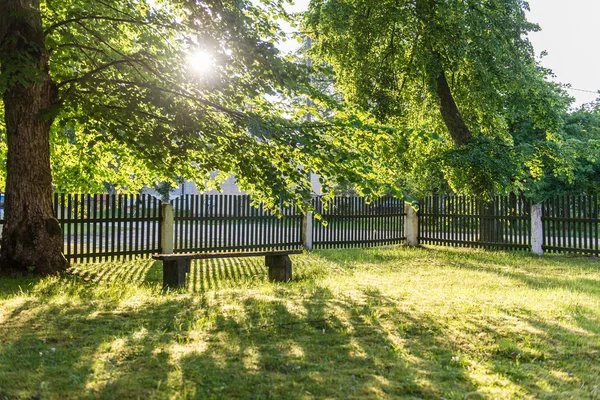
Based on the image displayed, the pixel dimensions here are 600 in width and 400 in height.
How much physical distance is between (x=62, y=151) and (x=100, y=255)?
308 centimetres

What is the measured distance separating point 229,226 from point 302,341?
10.1 metres

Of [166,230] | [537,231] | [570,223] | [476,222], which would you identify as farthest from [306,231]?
[570,223]

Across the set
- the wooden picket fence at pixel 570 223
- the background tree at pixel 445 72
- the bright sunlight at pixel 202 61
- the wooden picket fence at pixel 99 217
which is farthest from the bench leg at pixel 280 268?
the wooden picket fence at pixel 570 223

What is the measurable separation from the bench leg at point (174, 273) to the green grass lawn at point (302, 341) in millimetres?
361

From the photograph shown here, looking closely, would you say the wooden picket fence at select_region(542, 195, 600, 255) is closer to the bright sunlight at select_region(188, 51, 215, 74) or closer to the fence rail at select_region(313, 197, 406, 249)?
the fence rail at select_region(313, 197, 406, 249)

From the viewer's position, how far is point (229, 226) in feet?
49.4

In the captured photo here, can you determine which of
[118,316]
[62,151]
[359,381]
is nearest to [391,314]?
[359,381]

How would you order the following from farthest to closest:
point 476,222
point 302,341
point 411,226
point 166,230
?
point 411,226
point 476,222
point 166,230
point 302,341

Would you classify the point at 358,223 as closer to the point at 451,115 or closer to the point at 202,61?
the point at 451,115

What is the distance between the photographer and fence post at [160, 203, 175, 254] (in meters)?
13.7

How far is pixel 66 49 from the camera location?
33.8ft

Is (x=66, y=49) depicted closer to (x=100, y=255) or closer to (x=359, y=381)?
(x=100, y=255)

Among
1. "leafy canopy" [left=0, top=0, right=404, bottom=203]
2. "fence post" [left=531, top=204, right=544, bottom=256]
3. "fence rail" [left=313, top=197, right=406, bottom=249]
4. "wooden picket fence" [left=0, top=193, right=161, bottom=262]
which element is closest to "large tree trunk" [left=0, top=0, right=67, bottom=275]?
"leafy canopy" [left=0, top=0, right=404, bottom=203]

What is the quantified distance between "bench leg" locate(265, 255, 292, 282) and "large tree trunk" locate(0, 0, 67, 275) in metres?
4.03
